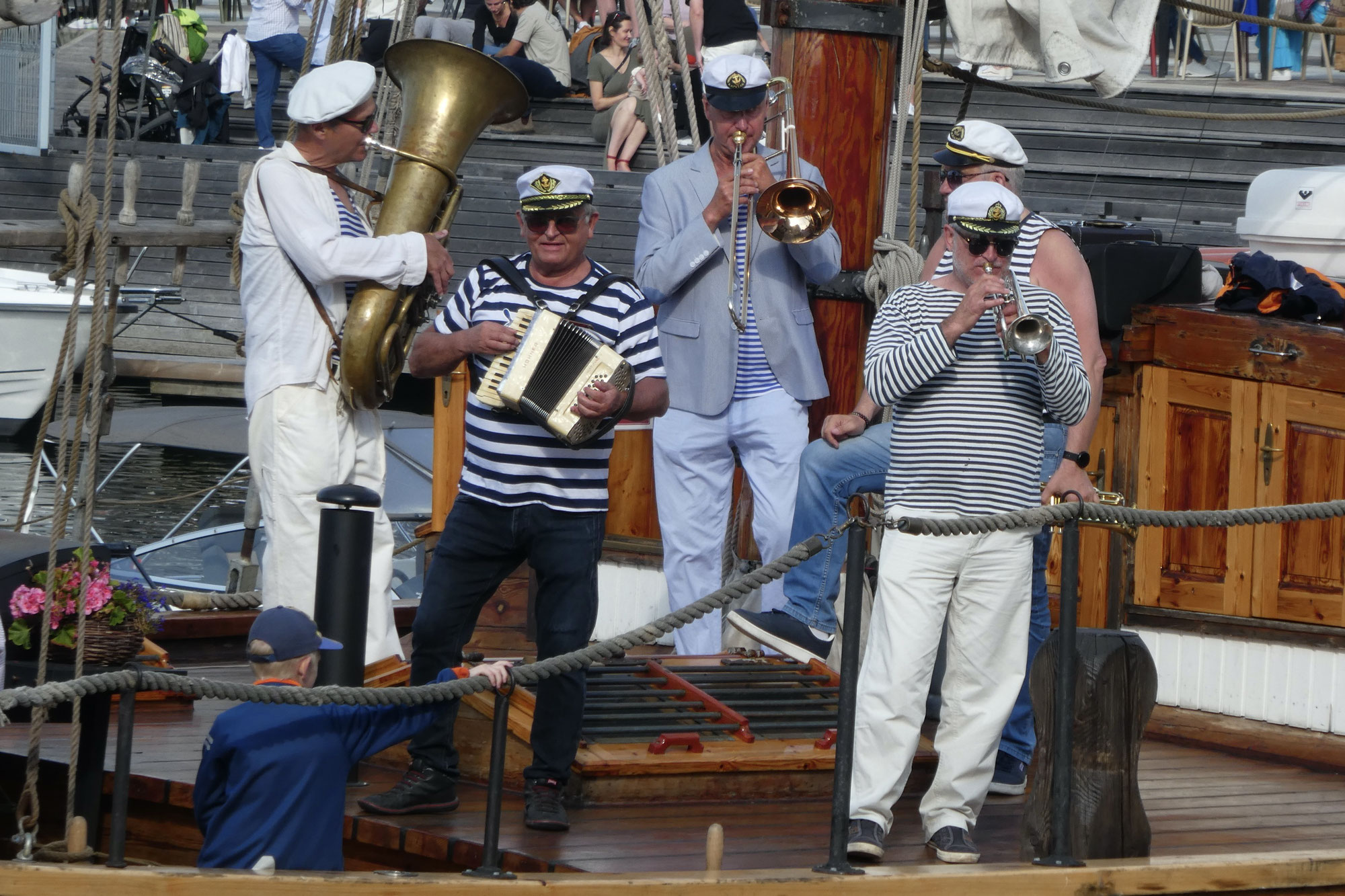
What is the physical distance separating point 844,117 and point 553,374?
2046 mm

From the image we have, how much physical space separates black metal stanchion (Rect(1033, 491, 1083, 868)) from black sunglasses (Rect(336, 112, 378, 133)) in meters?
2.33

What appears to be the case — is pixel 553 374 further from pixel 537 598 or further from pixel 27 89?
pixel 27 89

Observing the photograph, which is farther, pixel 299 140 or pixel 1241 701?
pixel 1241 701

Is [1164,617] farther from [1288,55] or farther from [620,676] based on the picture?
[1288,55]

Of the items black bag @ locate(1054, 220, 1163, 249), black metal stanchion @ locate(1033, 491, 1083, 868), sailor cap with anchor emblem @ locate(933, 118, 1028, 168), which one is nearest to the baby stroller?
black bag @ locate(1054, 220, 1163, 249)

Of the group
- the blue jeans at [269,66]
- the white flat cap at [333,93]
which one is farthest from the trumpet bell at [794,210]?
the blue jeans at [269,66]

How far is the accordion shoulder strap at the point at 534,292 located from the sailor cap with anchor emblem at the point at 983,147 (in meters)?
0.91

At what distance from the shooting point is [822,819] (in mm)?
4656

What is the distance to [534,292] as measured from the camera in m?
4.56

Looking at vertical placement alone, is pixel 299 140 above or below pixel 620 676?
above

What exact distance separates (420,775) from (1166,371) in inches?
115

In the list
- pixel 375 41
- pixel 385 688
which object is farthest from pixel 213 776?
pixel 375 41

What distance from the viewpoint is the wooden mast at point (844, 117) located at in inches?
233

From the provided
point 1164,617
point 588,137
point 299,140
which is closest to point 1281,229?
point 1164,617
